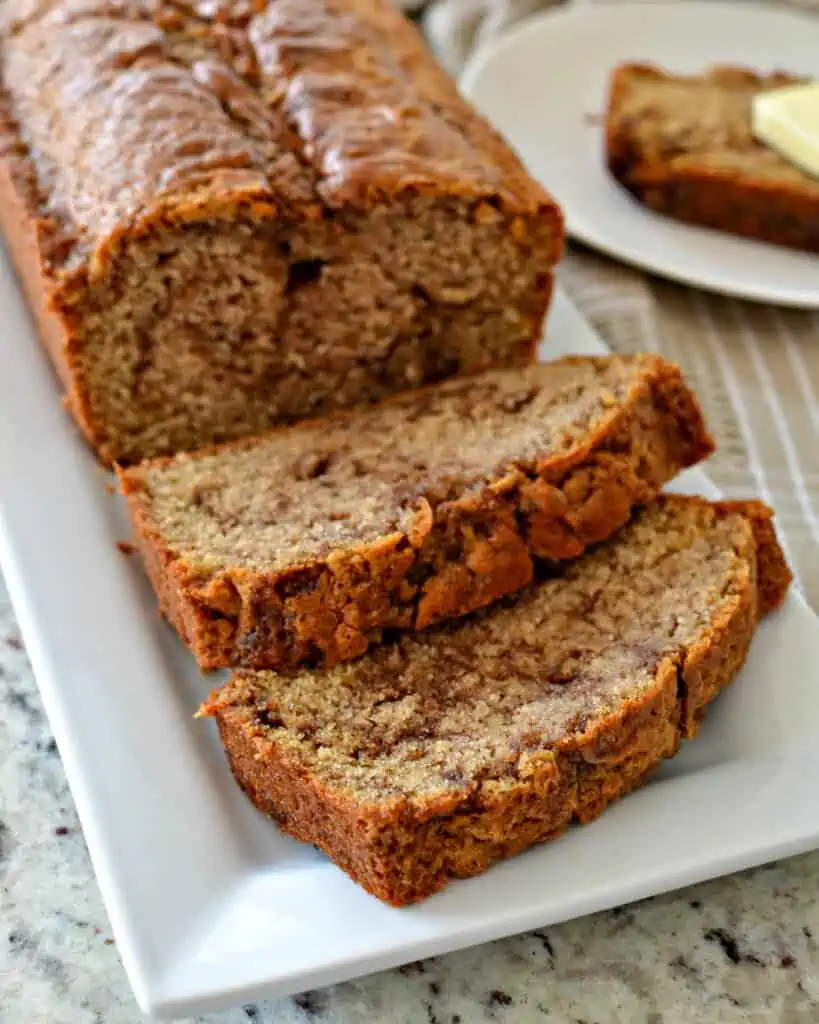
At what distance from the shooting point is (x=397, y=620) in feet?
7.57

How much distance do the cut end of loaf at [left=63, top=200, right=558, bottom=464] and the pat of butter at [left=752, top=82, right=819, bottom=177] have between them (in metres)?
1.30

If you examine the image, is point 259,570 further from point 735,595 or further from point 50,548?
point 735,595

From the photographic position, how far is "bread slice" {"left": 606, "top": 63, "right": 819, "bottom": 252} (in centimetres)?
373

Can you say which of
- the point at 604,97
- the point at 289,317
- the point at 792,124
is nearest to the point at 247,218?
the point at 289,317

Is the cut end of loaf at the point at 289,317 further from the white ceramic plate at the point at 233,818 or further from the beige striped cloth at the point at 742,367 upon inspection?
the beige striped cloth at the point at 742,367

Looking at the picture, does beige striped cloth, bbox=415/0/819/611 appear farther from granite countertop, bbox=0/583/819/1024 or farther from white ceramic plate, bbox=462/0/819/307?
granite countertop, bbox=0/583/819/1024

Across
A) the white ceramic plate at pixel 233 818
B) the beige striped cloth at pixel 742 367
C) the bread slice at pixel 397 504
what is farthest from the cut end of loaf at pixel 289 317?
the beige striped cloth at pixel 742 367

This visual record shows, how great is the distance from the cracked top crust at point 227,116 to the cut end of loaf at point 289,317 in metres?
0.06

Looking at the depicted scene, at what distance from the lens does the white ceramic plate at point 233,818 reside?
6.20ft

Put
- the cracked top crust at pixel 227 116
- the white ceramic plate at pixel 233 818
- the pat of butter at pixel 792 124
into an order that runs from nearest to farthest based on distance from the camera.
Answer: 1. the white ceramic plate at pixel 233 818
2. the cracked top crust at pixel 227 116
3. the pat of butter at pixel 792 124

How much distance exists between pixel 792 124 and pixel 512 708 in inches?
93.8

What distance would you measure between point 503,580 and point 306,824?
1.90ft

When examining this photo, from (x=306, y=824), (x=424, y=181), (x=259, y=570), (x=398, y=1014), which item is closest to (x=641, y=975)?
(x=398, y=1014)

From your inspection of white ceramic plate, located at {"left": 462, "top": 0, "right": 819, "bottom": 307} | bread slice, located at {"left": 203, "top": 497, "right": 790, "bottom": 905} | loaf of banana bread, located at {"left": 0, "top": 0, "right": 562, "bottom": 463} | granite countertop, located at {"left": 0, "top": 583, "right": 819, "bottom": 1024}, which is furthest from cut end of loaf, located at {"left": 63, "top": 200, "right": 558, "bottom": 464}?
granite countertop, located at {"left": 0, "top": 583, "right": 819, "bottom": 1024}
